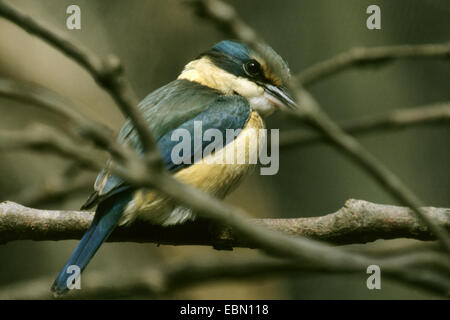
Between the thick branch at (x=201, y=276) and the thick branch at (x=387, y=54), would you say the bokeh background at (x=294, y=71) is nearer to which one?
the thick branch at (x=387, y=54)

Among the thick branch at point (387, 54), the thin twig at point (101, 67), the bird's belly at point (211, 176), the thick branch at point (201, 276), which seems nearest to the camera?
the thick branch at point (201, 276)

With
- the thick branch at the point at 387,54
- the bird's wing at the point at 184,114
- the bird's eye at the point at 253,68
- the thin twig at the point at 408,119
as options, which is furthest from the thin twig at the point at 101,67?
the bird's eye at the point at 253,68

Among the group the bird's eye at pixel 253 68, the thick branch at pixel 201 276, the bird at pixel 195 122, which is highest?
the bird's eye at pixel 253 68

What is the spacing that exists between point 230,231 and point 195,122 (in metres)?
0.55

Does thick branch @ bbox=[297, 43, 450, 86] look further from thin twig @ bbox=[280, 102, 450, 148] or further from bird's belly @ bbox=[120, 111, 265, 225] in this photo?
bird's belly @ bbox=[120, 111, 265, 225]

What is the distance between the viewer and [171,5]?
488 cm

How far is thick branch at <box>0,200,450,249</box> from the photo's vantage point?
7.31ft

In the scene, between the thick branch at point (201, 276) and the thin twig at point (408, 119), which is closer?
the thick branch at point (201, 276)

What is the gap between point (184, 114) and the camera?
2791mm

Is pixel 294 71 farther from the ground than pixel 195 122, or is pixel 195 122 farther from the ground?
pixel 294 71

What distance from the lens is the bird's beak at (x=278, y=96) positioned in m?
2.98

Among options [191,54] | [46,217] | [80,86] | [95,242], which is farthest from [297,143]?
[191,54]

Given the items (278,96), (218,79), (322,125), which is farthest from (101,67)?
(218,79)

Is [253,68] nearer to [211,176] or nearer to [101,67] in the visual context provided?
[211,176]
